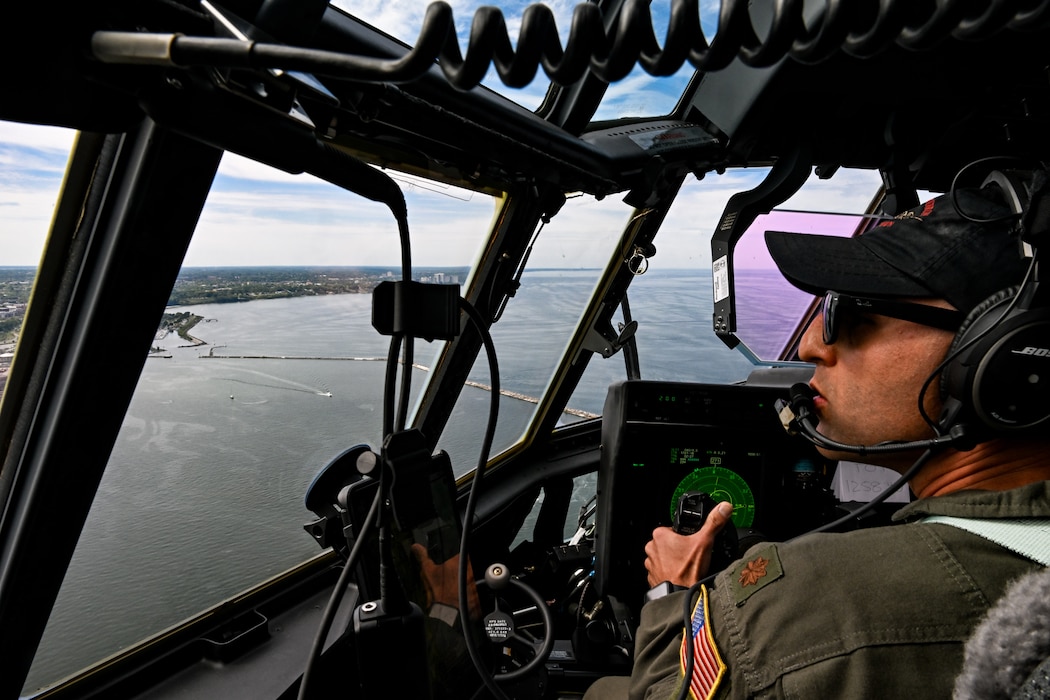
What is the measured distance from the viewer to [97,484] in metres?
1.06

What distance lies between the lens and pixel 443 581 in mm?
1122

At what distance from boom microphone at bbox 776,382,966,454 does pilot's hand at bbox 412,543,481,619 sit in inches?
28.1

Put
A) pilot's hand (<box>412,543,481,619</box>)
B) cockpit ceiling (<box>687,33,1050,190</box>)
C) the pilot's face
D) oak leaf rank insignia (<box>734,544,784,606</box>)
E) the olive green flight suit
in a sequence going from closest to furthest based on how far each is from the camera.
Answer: the olive green flight suit, oak leaf rank insignia (<box>734,544,784,606</box>), the pilot's face, pilot's hand (<box>412,543,481,619</box>), cockpit ceiling (<box>687,33,1050,190</box>)

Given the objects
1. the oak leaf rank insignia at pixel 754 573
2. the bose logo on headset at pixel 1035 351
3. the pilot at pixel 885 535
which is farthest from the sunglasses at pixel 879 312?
the oak leaf rank insignia at pixel 754 573

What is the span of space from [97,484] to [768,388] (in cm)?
169

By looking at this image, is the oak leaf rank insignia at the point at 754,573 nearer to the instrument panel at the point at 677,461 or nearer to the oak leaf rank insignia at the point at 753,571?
the oak leaf rank insignia at the point at 753,571

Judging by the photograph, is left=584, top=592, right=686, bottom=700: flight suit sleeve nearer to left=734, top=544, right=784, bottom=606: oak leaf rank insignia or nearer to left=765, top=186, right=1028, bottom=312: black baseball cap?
left=734, top=544, right=784, bottom=606: oak leaf rank insignia

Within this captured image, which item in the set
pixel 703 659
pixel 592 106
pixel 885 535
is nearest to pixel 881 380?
pixel 885 535

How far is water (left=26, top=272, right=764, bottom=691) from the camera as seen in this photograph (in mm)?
1200

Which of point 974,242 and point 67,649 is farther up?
Answer: point 974,242

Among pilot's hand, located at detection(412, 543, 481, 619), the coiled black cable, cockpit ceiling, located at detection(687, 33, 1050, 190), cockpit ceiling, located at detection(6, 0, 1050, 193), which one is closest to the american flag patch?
pilot's hand, located at detection(412, 543, 481, 619)

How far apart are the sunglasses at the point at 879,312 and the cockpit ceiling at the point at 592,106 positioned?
556mm

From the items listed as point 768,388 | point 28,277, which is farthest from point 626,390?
point 28,277

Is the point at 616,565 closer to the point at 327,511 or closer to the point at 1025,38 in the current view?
the point at 327,511
